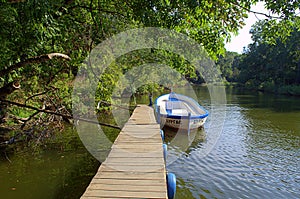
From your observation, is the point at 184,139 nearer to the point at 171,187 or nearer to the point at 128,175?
the point at 171,187

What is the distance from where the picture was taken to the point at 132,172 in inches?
173

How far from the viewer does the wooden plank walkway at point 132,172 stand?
11.8 feet

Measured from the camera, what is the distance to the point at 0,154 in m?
8.37

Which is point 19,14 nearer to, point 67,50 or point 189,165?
point 67,50

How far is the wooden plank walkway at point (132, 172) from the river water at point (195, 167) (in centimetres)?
159

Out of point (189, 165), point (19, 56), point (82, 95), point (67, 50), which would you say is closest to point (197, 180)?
point (189, 165)

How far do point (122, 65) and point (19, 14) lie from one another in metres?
5.98

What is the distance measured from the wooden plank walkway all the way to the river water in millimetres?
1591

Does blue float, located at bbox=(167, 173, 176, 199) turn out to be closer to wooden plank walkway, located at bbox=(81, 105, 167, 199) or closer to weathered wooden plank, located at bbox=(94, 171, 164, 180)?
wooden plank walkway, located at bbox=(81, 105, 167, 199)

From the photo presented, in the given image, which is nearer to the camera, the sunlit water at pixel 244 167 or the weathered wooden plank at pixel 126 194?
the weathered wooden plank at pixel 126 194

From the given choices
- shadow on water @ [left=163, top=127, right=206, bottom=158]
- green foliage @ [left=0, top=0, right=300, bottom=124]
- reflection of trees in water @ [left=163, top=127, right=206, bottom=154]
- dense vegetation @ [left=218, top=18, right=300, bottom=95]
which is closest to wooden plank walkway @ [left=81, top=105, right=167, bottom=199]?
green foliage @ [left=0, top=0, right=300, bottom=124]

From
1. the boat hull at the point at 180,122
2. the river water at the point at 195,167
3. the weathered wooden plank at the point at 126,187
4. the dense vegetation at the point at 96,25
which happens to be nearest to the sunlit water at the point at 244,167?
the river water at the point at 195,167

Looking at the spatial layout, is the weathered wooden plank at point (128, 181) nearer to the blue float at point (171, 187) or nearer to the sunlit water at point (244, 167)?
the blue float at point (171, 187)

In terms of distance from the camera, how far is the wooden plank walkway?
361 centimetres
